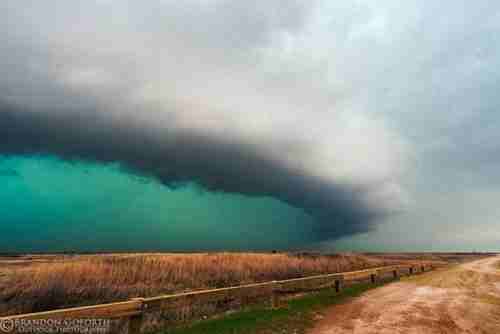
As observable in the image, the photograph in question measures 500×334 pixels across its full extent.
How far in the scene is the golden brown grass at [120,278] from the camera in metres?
14.2

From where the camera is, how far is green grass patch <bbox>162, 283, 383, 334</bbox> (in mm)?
8055

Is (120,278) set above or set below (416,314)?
above

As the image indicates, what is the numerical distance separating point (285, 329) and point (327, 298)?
5.37m

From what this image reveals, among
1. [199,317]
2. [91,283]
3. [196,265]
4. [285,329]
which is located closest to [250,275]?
[196,265]

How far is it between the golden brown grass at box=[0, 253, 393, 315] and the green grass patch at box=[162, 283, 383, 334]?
303 inches

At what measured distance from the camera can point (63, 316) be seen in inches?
235

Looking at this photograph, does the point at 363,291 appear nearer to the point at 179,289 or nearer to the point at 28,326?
the point at 179,289

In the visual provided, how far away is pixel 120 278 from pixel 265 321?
495 inches

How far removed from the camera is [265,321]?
352 inches
